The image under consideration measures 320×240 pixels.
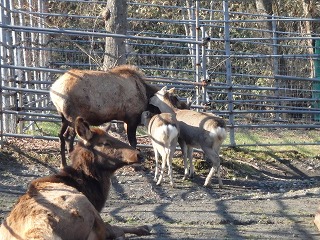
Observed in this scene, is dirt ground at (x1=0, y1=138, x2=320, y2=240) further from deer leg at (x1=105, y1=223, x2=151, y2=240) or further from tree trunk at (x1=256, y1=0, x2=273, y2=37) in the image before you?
tree trunk at (x1=256, y1=0, x2=273, y2=37)

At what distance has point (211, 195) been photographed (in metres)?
11.0

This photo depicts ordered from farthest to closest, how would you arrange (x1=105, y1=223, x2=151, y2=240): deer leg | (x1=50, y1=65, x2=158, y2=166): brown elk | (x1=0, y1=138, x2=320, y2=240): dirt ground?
(x1=50, y1=65, x2=158, y2=166): brown elk < (x1=0, y1=138, x2=320, y2=240): dirt ground < (x1=105, y1=223, x2=151, y2=240): deer leg

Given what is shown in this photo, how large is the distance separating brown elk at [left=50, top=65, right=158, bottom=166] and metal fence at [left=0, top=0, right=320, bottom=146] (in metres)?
0.44

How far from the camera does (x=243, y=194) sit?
1100cm

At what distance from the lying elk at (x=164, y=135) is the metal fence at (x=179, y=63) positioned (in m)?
0.93

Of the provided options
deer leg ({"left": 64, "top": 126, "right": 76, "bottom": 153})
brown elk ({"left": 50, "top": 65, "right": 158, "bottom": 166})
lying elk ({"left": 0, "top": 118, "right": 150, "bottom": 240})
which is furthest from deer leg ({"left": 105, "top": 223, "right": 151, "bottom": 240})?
deer leg ({"left": 64, "top": 126, "right": 76, "bottom": 153})

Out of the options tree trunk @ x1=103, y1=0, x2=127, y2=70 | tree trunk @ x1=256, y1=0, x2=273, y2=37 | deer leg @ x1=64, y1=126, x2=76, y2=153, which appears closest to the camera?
deer leg @ x1=64, y1=126, x2=76, y2=153

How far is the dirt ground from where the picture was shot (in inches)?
330

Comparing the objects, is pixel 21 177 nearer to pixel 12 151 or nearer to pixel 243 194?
pixel 12 151

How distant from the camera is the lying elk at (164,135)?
36.4 ft

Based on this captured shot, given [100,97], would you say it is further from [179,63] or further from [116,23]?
[179,63]

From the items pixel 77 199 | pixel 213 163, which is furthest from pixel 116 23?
pixel 77 199

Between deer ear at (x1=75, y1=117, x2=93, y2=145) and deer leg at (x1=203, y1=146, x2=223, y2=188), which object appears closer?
deer ear at (x1=75, y1=117, x2=93, y2=145)

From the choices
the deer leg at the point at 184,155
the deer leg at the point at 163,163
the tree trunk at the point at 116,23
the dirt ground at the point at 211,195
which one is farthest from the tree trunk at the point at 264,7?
the deer leg at the point at 163,163
